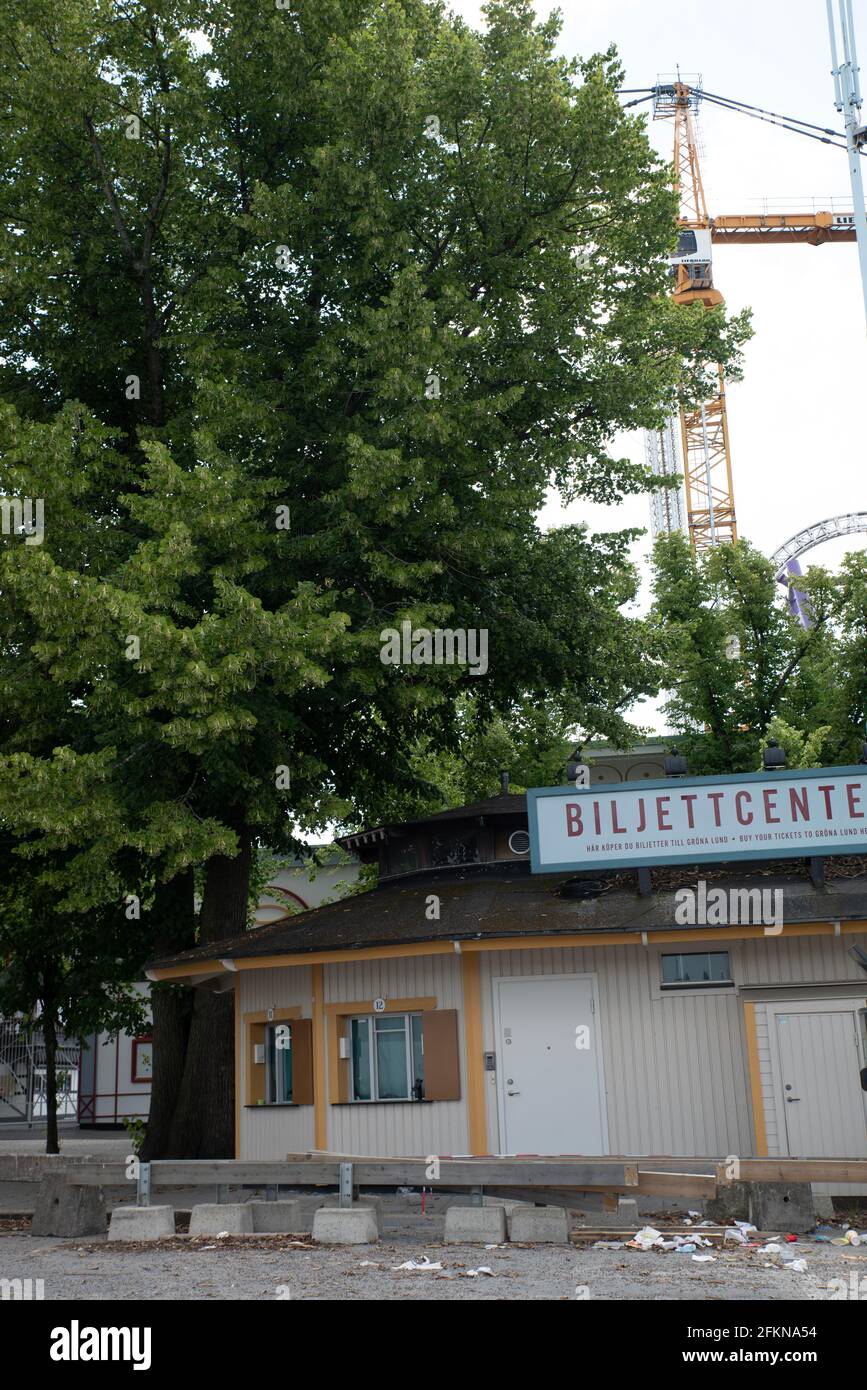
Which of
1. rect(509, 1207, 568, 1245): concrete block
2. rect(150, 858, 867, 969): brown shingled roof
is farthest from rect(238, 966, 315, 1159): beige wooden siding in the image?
rect(509, 1207, 568, 1245): concrete block

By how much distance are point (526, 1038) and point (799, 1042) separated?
11.9ft

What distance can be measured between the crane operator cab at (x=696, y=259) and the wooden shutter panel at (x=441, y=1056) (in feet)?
206

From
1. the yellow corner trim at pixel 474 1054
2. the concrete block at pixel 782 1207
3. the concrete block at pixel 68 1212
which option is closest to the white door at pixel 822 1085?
the concrete block at pixel 782 1207

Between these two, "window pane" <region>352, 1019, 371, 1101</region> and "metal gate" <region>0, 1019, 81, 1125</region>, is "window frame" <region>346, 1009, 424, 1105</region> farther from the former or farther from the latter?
"metal gate" <region>0, 1019, 81, 1125</region>

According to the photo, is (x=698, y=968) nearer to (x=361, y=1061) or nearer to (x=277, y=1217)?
(x=361, y=1061)

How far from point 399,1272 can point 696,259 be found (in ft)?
231

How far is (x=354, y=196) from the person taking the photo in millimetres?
20359

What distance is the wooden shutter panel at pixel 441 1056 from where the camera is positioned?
57.6 ft

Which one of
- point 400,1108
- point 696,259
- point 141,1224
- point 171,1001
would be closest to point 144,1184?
point 141,1224

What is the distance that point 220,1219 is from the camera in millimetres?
12844

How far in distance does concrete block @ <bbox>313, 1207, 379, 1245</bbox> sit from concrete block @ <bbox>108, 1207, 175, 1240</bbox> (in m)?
1.68

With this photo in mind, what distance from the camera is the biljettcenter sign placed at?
17.5 metres

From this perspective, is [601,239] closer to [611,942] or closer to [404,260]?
[404,260]
